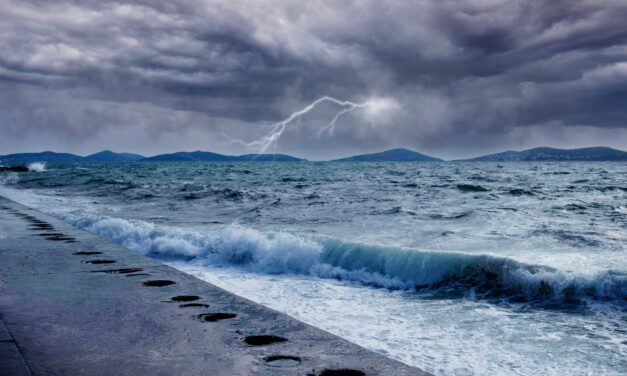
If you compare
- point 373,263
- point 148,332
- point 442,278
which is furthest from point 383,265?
point 148,332

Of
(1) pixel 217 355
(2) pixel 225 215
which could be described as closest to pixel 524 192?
(2) pixel 225 215

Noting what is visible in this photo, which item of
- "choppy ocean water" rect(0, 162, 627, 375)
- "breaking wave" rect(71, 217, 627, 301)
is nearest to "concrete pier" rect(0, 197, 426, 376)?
"choppy ocean water" rect(0, 162, 627, 375)

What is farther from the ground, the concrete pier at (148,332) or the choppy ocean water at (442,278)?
the concrete pier at (148,332)

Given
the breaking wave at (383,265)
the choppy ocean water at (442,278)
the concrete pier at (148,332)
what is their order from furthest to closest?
1. the breaking wave at (383,265)
2. the choppy ocean water at (442,278)
3. the concrete pier at (148,332)

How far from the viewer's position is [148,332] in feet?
8.41

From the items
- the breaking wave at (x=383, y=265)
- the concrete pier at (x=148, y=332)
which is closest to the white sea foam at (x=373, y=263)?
the breaking wave at (x=383, y=265)

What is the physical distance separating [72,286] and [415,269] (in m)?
4.38

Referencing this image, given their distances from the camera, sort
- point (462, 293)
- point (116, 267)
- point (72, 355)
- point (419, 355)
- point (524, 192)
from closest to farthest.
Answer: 1. point (72, 355)
2. point (419, 355)
3. point (116, 267)
4. point (462, 293)
5. point (524, 192)

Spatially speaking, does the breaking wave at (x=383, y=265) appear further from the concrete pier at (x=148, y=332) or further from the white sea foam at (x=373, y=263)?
the concrete pier at (x=148, y=332)

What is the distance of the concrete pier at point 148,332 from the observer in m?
2.07

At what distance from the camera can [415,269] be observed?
6438 mm

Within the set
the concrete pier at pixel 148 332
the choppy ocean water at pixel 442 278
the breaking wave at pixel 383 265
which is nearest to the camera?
the concrete pier at pixel 148 332

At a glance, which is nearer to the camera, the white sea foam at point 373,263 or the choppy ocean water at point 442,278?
the choppy ocean water at point 442,278

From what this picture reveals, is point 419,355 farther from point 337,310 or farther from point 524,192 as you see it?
point 524,192
